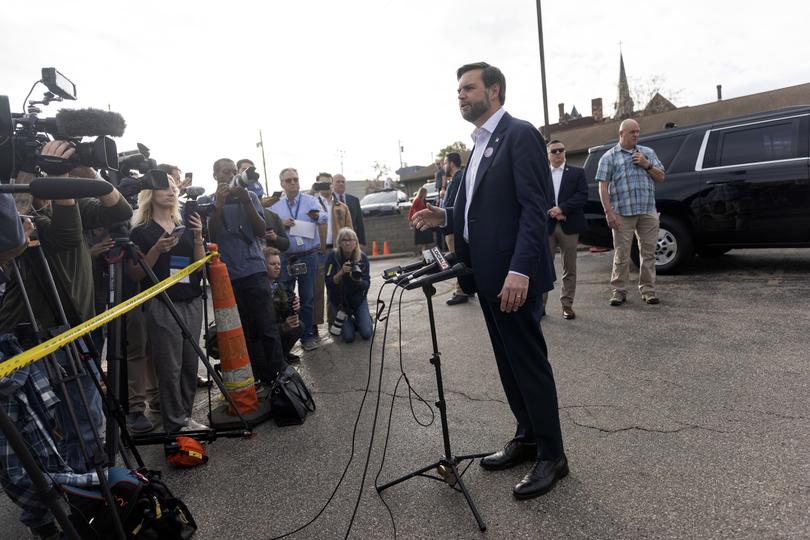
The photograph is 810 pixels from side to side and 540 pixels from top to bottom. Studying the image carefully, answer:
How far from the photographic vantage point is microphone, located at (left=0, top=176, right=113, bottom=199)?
1348mm

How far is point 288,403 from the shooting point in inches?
141

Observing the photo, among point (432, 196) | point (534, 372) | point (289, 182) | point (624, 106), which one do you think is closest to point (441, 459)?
point (534, 372)

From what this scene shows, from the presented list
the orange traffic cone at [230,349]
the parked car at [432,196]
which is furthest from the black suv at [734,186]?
the orange traffic cone at [230,349]

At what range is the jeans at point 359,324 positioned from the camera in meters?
5.79

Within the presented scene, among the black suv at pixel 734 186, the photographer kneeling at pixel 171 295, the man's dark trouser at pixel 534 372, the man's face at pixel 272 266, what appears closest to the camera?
the man's dark trouser at pixel 534 372

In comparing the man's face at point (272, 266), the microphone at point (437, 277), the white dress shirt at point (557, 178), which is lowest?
the man's face at point (272, 266)

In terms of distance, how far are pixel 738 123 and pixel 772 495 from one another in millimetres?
6026

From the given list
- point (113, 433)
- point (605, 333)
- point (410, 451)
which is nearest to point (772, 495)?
point (410, 451)

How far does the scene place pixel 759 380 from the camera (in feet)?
11.4

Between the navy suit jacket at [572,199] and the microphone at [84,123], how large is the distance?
4437 millimetres

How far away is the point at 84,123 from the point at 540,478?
8.44ft

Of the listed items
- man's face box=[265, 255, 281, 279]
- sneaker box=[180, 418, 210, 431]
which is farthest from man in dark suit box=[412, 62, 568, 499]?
man's face box=[265, 255, 281, 279]

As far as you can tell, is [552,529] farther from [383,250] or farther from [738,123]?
[383,250]

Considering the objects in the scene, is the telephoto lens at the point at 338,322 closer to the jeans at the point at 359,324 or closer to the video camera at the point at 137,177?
the jeans at the point at 359,324
